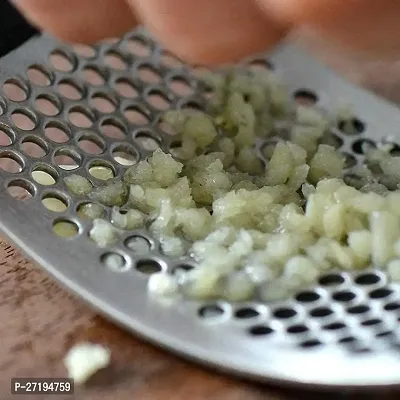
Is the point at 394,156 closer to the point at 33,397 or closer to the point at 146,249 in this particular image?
the point at 146,249

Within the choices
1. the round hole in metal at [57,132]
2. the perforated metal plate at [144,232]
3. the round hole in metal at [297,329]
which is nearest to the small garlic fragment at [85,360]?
the perforated metal plate at [144,232]

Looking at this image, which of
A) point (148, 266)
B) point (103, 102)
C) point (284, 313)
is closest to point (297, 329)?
point (284, 313)

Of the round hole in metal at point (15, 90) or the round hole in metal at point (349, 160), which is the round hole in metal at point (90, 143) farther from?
the round hole in metal at point (349, 160)

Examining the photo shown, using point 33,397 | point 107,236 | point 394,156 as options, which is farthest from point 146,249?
point 394,156

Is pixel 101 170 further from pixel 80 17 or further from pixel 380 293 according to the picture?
pixel 380 293

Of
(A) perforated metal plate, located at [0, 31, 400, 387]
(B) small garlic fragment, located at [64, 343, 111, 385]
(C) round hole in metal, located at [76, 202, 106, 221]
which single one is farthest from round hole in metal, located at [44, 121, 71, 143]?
(B) small garlic fragment, located at [64, 343, 111, 385]

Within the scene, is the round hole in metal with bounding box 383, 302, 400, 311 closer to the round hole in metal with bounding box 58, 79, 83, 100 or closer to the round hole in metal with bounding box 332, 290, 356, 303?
the round hole in metal with bounding box 332, 290, 356, 303
